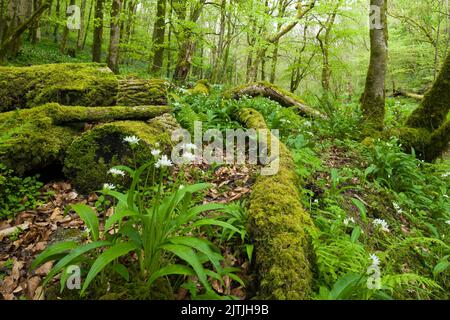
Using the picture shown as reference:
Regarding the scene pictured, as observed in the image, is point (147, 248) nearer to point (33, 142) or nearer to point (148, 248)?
point (148, 248)

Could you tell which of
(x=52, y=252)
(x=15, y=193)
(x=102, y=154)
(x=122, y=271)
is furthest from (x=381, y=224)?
(x=15, y=193)

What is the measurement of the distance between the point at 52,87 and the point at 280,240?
3.71 metres

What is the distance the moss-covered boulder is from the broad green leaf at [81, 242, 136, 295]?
3.04m

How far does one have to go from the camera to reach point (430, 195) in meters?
4.08

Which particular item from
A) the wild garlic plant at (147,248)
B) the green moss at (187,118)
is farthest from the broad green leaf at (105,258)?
the green moss at (187,118)

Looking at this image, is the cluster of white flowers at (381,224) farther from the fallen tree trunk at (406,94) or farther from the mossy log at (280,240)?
the fallen tree trunk at (406,94)

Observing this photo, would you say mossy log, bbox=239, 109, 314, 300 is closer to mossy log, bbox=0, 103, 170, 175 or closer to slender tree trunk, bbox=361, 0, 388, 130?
mossy log, bbox=0, 103, 170, 175

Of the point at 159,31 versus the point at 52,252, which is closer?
the point at 52,252

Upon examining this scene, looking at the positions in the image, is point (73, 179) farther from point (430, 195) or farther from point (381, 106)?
point (381, 106)

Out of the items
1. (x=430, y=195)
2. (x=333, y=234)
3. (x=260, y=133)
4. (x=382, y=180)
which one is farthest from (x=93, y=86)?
(x=430, y=195)

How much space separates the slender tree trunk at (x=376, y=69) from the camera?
19.0 ft

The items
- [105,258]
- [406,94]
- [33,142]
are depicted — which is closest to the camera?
[105,258]

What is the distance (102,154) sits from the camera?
3.24m

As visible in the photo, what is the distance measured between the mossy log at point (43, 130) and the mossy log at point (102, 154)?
0.21m
